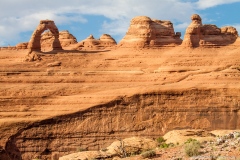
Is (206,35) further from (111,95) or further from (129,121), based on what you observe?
(129,121)

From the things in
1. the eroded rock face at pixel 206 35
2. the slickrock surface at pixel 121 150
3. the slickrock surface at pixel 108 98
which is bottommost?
the slickrock surface at pixel 121 150

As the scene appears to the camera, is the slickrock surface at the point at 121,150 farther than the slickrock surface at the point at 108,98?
No

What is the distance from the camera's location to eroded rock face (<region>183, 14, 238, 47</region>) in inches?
1697

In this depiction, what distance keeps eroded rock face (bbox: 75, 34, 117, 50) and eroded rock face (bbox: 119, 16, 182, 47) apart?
11.1m

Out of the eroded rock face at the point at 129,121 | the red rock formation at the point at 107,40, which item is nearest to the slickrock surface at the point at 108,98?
the eroded rock face at the point at 129,121

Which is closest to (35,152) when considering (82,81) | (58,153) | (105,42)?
(58,153)

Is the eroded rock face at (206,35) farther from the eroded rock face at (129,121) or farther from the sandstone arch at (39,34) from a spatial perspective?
the sandstone arch at (39,34)

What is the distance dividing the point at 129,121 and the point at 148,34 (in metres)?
9.75

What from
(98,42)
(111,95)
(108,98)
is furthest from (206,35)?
(98,42)

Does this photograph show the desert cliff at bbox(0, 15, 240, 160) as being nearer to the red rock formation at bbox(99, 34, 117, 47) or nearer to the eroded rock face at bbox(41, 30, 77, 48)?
the eroded rock face at bbox(41, 30, 77, 48)

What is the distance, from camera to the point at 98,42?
59.7m

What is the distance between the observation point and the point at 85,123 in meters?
36.9

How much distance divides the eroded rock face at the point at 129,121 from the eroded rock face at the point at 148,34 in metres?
6.82

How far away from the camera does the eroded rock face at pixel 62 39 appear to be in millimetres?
56934
